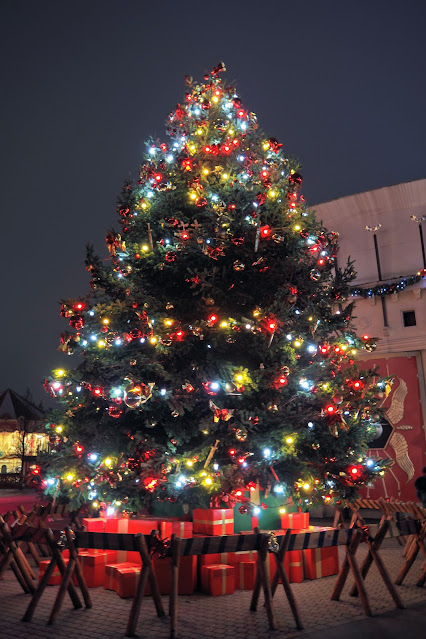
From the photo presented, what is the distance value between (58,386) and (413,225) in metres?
11.7

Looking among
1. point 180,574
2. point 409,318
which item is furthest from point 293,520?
point 409,318

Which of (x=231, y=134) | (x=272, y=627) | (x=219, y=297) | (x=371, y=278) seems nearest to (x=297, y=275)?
(x=219, y=297)

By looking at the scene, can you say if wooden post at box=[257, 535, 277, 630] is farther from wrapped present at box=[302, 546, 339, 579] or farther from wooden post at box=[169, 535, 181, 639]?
wrapped present at box=[302, 546, 339, 579]

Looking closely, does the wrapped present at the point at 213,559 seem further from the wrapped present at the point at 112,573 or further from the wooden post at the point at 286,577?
the wooden post at the point at 286,577

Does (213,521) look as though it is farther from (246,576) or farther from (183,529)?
(246,576)

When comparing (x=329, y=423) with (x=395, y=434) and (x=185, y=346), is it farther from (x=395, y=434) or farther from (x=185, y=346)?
(x=395, y=434)

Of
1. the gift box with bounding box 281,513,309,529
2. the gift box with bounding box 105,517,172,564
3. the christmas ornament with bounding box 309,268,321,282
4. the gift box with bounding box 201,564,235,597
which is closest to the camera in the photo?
the gift box with bounding box 201,564,235,597

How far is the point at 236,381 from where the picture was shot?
780 cm

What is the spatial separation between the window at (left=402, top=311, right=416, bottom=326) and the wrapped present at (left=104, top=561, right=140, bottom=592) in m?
11.0

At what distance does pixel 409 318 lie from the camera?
15500mm

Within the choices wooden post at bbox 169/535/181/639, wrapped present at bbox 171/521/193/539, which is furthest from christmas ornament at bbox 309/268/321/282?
wooden post at bbox 169/535/181/639

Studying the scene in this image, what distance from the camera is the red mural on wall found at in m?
14.8

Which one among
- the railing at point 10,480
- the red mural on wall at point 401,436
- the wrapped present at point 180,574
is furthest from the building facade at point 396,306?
the railing at point 10,480

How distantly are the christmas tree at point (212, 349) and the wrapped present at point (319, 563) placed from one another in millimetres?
842
